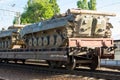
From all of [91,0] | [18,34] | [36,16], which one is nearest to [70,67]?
[18,34]

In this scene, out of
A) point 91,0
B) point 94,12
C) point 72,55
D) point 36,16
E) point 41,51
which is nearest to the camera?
point 72,55

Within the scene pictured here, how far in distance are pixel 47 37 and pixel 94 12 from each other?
11.1 ft

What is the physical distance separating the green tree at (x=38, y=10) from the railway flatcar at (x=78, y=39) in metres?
34.7

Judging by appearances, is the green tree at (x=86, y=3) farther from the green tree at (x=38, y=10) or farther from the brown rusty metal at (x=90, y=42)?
the brown rusty metal at (x=90, y=42)

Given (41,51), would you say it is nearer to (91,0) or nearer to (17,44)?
(17,44)

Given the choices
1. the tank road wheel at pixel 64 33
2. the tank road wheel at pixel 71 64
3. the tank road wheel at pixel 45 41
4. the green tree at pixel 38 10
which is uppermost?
the green tree at pixel 38 10

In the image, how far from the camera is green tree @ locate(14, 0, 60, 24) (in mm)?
53219

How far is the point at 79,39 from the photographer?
16.6 meters

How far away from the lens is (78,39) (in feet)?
54.4

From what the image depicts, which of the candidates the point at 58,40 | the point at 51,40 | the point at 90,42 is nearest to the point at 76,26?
the point at 90,42

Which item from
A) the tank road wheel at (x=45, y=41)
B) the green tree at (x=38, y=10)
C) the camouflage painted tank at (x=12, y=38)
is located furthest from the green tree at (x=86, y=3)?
the tank road wheel at (x=45, y=41)

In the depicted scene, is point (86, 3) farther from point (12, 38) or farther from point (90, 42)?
point (90, 42)

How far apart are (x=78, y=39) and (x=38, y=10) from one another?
3858cm

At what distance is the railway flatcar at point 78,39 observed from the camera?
16.2 meters
